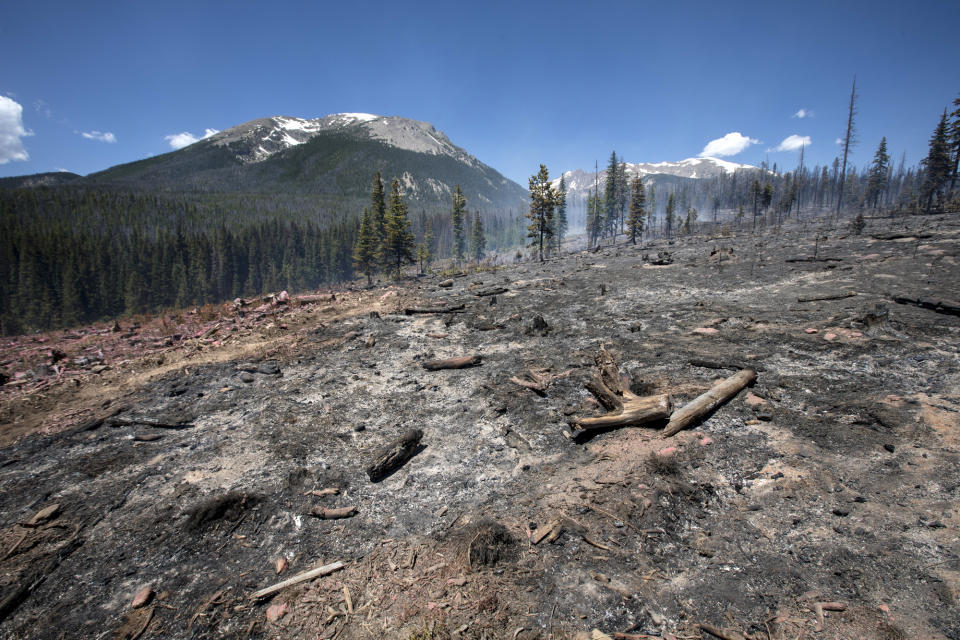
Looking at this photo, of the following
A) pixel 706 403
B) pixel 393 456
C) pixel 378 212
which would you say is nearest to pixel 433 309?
pixel 393 456

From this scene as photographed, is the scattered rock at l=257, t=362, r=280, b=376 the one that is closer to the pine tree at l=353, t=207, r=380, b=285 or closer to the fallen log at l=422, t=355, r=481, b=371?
the fallen log at l=422, t=355, r=481, b=371

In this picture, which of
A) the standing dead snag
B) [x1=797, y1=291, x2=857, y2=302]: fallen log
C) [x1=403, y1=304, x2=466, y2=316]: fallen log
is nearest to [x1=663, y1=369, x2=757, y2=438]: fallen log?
the standing dead snag

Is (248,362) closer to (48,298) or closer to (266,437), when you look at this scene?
(266,437)

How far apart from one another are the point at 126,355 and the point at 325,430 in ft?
37.6

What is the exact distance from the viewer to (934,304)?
11.1 metres

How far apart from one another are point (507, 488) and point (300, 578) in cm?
297

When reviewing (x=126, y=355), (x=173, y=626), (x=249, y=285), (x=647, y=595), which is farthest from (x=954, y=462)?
(x=249, y=285)

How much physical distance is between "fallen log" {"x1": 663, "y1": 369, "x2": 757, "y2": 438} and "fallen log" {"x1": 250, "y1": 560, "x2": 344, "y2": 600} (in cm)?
550

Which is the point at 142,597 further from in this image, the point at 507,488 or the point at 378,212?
the point at 378,212

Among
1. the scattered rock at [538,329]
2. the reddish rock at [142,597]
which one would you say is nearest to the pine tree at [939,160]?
the scattered rock at [538,329]

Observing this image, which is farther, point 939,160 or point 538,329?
point 939,160

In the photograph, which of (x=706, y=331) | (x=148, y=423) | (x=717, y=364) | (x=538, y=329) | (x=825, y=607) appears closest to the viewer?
(x=825, y=607)

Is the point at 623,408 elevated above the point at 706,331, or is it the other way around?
the point at 706,331

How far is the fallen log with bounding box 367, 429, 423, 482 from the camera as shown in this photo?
20.1 feet
